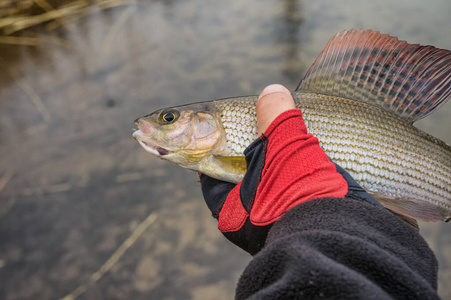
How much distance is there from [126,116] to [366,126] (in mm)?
2569

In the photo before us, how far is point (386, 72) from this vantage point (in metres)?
1.51

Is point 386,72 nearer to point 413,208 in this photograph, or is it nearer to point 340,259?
point 413,208

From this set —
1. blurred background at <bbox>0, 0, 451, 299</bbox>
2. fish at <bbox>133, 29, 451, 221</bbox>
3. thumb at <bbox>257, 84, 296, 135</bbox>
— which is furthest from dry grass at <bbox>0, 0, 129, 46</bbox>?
thumb at <bbox>257, 84, 296, 135</bbox>

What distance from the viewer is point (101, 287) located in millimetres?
2295

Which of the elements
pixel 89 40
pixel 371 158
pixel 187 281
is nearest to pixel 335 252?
pixel 371 158

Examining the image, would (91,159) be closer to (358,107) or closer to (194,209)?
(194,209)

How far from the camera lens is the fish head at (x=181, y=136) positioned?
1.59 metres

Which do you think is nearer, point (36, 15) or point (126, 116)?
point (126, 116)

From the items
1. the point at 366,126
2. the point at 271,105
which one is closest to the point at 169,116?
the point at 271,105

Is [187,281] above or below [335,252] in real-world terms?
below

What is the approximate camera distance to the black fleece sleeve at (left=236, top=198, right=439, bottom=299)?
24.8 inches

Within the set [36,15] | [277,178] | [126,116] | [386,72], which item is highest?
[36,15]

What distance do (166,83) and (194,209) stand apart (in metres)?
1.70

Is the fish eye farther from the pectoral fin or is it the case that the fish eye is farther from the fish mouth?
the pectoral fin
